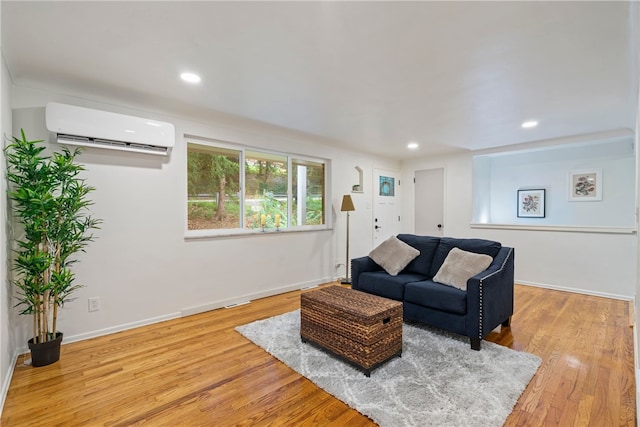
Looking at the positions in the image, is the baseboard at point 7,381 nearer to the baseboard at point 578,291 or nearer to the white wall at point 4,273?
the white wall at point 4,273

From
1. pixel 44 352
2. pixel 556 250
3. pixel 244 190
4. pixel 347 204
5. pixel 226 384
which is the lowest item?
pixel 226 384

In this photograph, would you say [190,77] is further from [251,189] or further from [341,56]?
[251,189]

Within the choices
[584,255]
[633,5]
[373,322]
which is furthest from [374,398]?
[584,255]

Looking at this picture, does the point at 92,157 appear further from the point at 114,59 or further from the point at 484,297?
the point at 484,297

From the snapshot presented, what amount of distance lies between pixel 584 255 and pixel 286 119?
14.7ft

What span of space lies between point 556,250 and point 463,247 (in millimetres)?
2358

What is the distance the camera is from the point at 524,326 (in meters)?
3.07

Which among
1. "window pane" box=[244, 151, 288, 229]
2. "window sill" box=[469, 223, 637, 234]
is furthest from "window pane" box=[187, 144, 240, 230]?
"window sill" box=[469, 223, 637, 234]

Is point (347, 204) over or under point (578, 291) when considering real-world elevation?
over

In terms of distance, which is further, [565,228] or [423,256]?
[565,228]

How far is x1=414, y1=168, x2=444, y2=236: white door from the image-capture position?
19.0ft

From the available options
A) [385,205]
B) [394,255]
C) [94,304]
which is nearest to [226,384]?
[94,304]

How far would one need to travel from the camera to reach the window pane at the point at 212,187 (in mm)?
3543

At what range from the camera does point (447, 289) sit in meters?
2.74
